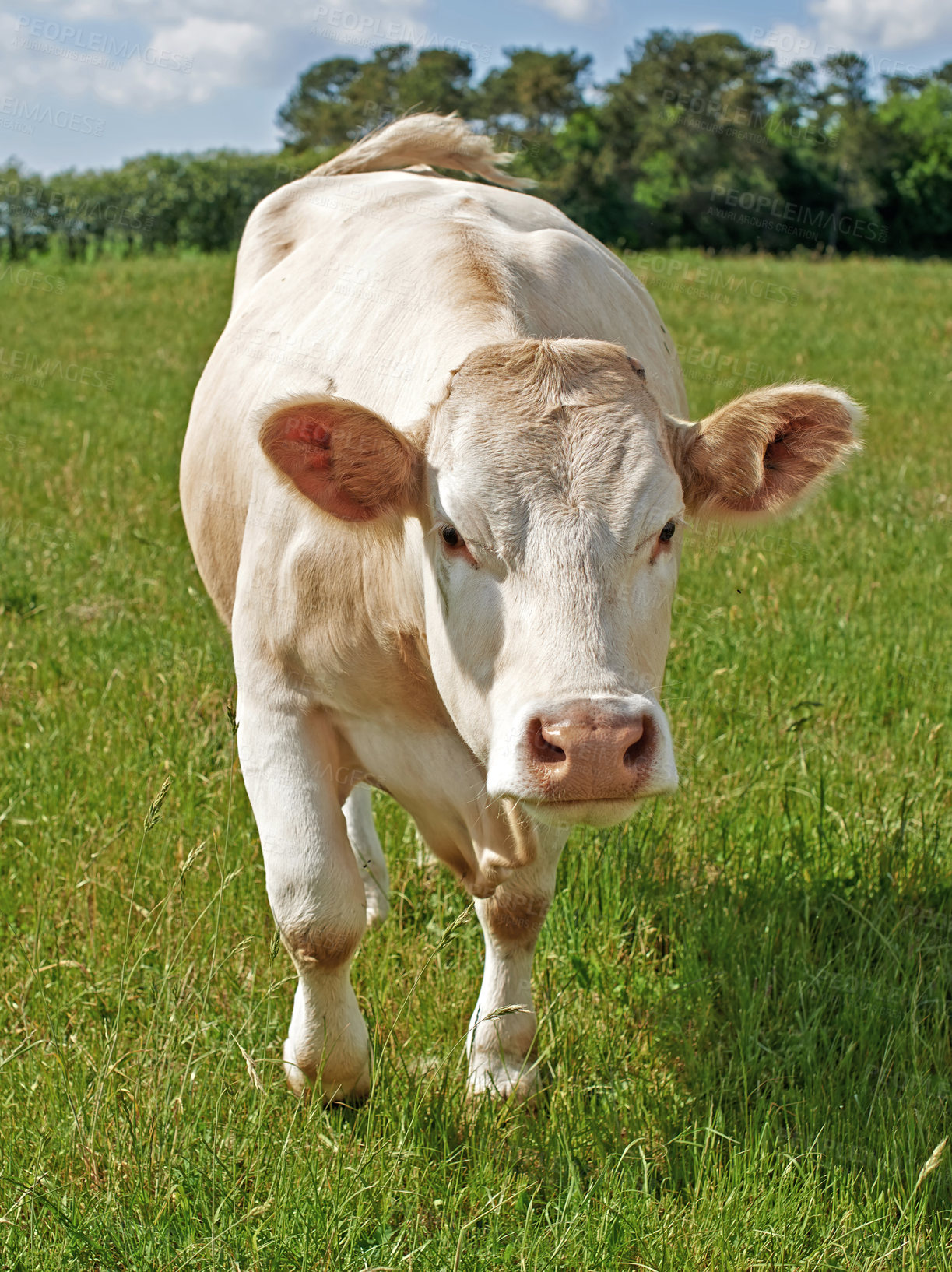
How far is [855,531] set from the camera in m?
6.98

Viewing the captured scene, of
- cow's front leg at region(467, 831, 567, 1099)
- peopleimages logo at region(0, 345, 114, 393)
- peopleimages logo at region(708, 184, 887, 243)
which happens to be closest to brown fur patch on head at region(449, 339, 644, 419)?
cow's front leg at region(467, 831, 567, 1099)

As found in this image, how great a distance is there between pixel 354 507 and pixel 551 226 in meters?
1.66

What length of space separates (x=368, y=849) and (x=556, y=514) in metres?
1.99

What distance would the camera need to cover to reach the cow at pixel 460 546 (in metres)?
2.24

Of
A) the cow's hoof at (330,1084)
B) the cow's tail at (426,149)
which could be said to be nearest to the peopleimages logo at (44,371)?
the cow's tail at (426,149)

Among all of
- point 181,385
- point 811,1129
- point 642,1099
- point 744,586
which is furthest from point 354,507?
point 181,385

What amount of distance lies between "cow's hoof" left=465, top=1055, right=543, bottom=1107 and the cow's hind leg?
73 cm

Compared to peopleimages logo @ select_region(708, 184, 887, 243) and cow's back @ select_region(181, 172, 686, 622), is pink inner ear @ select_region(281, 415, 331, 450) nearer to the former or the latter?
cow's back @ select_region(181, 172, 686, 622)

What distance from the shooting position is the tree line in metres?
26.8

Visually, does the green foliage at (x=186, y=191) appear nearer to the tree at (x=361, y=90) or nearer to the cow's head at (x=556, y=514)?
the tree at (x=361, y=90)

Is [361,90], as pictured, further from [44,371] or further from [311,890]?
[311,890]

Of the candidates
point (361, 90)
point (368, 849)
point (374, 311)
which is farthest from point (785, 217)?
point (374, 311)

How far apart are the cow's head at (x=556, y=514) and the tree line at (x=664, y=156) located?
2483cm

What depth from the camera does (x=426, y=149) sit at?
15.3 feet
